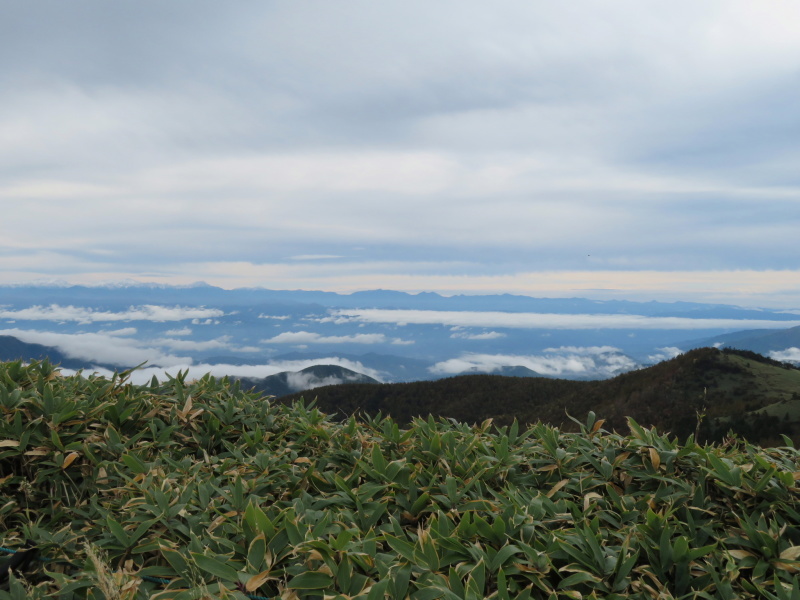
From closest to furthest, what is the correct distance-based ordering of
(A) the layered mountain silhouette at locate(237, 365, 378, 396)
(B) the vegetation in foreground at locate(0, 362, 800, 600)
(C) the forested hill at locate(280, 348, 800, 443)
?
(B) the vegetation in foreground at locate(0, 362, 800, 600) < (C) the forested hill at locate(280, 348, 800, 443) < (A) the layered mountain silhouette at locate(237, 365, 378, 396)

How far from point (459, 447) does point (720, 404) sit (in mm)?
43600

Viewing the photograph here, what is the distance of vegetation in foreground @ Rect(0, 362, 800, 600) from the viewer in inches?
119

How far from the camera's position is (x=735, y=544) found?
11.7 feet

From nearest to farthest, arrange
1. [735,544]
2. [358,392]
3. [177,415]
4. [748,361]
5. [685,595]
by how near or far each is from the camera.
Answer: [685,595]
[735,544]
[177,415]
[748,361]
[358,392]

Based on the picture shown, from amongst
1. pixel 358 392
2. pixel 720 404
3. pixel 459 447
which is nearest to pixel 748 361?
pixel 720 404

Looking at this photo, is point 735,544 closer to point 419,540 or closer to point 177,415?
point 419,540

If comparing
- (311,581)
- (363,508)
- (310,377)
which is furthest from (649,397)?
(310,377)

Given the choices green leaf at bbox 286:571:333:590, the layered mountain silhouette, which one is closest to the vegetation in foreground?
green leaf at bbox 286:571:333:590

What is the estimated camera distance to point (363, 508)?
387 cm

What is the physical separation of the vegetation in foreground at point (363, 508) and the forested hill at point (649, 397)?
23.6 m

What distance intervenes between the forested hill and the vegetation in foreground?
929 inches

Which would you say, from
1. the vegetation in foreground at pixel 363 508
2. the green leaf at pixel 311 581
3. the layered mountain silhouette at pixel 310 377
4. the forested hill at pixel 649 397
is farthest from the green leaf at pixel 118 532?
the layered mountain silhouette at pixel 310 377

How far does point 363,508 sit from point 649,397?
4828cm

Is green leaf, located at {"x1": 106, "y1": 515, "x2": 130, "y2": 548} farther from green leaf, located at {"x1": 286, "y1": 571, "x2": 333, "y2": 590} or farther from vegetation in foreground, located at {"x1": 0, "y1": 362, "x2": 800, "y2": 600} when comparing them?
green leaf, located at {"x1": 286, "y1": 571, "x2": 333, "y2": 590}
